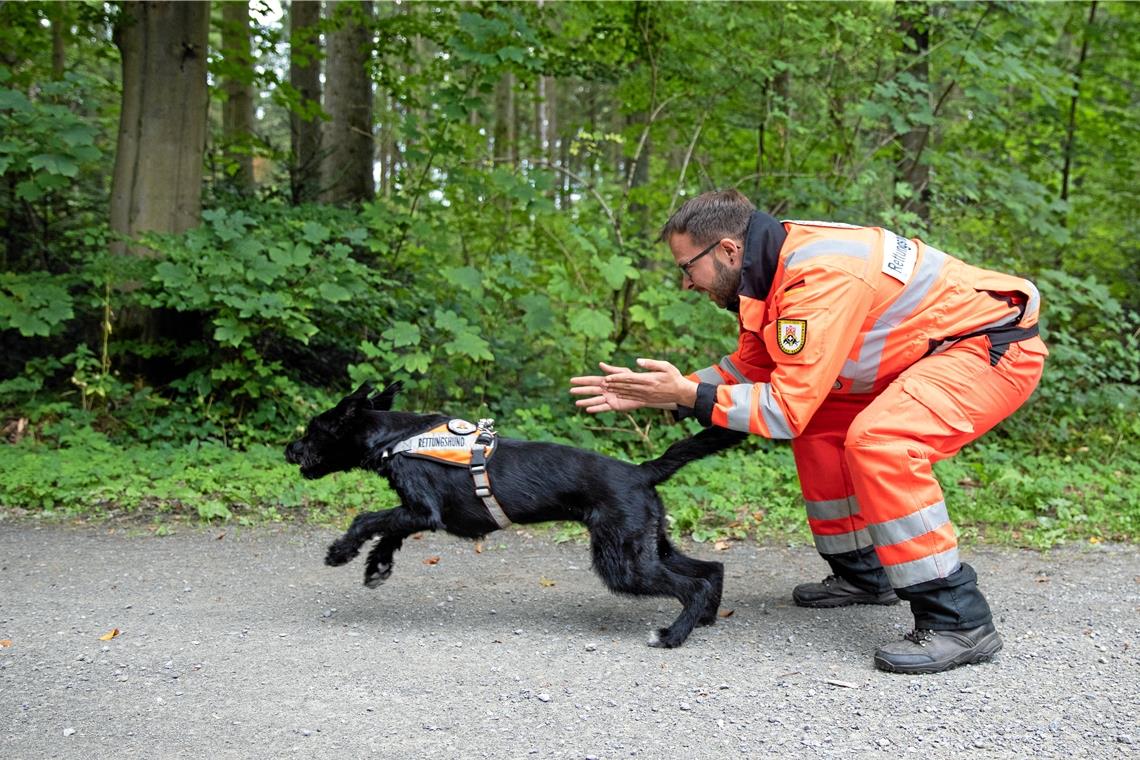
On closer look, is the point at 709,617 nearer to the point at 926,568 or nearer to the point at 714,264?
the point at 926,568

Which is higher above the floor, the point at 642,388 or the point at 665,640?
the point at 642,388

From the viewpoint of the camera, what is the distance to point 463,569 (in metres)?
5.26

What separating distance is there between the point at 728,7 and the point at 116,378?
614cm

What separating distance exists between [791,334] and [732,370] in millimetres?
788

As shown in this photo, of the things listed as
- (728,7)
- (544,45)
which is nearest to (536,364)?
(544,45)

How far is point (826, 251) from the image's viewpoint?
3.74m

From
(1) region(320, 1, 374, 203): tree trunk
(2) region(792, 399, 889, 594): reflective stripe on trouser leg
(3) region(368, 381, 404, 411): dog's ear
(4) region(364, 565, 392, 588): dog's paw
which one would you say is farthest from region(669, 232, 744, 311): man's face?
(1) region(320, 1, 374, 203): tree trunk

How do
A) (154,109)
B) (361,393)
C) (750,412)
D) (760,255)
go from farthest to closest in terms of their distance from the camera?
1. (154,109)
2. (361,393)
3. (760,255)
4. (750,412)

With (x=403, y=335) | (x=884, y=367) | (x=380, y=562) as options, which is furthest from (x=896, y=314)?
(x=403, y=335)

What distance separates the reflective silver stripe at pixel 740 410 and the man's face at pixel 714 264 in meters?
0.45

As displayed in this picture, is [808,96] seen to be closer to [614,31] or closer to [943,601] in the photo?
[614,31]

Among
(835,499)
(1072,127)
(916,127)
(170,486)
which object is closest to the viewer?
(835,499)

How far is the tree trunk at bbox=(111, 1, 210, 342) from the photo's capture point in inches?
323

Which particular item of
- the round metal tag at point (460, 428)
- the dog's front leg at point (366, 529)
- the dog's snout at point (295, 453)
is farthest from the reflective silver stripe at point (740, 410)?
the dog's snout at point (295, 453)
